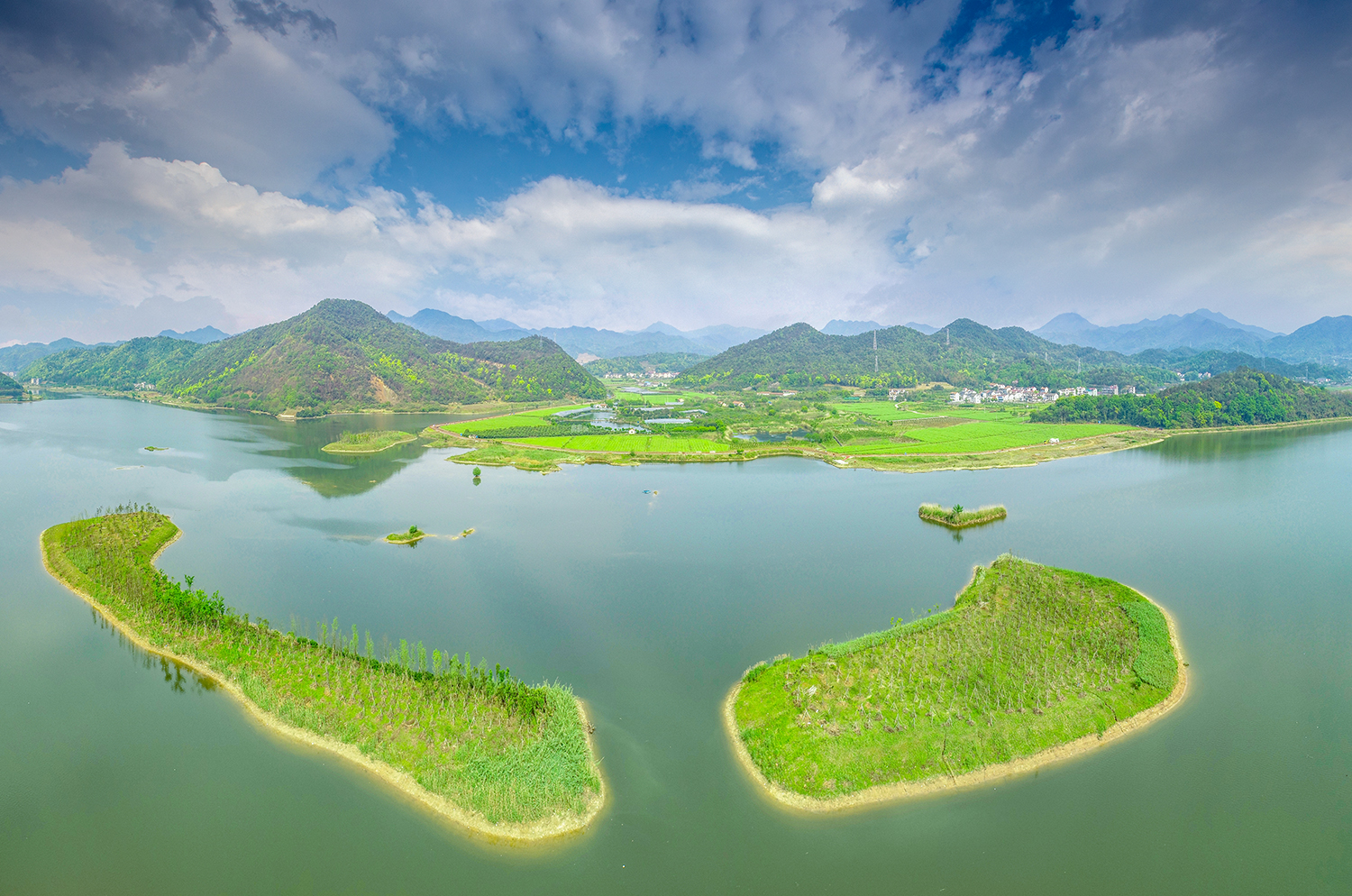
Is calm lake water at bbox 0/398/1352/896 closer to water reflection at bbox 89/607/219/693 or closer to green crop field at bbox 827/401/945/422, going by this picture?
water reflection at bbox 89/607/219/693

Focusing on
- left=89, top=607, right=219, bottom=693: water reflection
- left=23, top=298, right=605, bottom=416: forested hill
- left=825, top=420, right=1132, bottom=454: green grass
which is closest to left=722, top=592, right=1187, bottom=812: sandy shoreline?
left=89, top=607, right=219, bottom=693: water reflection

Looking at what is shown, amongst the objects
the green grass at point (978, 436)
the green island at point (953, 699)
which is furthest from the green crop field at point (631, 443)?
the green island at point (953, 699)

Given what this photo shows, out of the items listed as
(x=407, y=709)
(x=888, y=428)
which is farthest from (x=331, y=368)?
(x=407, y=709)

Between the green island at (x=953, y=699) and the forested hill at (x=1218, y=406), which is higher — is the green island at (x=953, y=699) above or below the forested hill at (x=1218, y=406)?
below

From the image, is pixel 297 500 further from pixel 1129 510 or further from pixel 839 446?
pixel 1129 510

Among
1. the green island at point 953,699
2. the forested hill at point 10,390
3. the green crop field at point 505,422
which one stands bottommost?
the green island at point 953,699

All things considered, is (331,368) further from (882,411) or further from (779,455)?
(882,411)

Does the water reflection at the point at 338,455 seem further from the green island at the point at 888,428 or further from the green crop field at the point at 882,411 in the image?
the green crop field at the point at 882,411
